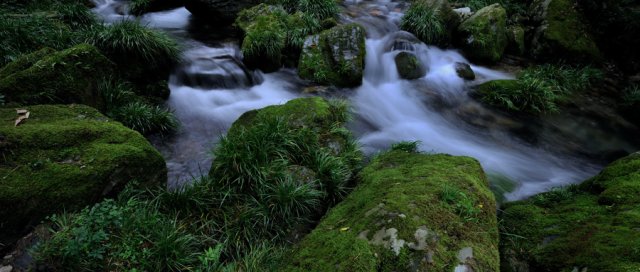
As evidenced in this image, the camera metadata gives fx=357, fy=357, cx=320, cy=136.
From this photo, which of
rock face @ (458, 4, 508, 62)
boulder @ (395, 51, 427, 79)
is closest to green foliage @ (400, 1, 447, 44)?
rock face @ (458, 4, 508, 62)

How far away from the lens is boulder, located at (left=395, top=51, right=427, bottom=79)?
9711 millimetres

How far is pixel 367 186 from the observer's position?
3.97 meters

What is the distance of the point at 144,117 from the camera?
19.9 ft

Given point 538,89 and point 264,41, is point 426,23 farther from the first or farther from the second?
point 264,41

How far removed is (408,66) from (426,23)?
2339 mm

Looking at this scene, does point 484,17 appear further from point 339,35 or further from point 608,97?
point 339,35

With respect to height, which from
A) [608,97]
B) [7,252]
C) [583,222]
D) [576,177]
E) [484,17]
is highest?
[484,17]

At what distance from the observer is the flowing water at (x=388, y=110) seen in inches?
250

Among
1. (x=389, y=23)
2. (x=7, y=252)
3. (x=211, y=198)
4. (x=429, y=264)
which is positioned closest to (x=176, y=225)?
(x=211, y=198)

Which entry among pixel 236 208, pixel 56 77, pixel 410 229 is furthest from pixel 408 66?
pixel 56 77

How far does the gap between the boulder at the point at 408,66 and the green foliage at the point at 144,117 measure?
6008mm

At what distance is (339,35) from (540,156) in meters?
5.20

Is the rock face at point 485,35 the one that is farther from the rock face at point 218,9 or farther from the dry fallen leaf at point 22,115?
the dry fallen leaf at point 22,115

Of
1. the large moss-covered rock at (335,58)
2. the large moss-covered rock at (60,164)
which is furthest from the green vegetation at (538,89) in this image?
the large moss-covered rock at (60,164)
